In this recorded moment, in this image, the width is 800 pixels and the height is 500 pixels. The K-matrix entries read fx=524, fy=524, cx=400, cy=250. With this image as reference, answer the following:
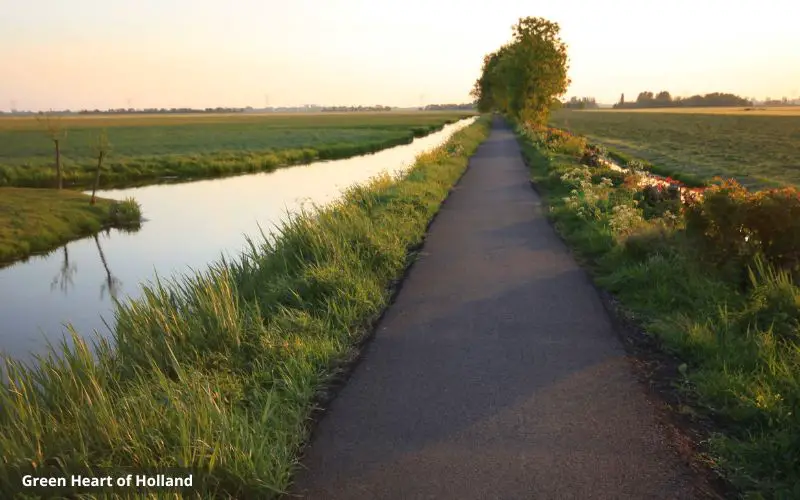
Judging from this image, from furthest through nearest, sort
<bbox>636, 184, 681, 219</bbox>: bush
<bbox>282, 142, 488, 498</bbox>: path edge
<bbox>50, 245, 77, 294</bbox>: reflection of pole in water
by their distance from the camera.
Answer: <bbox>50, 245, 77, 294</bbox>: reflection of pole in water → <bbox>636, 184, 681, 219</bbox>: bush → <bbox>282, 142, 488, 498</bbox>: path edge

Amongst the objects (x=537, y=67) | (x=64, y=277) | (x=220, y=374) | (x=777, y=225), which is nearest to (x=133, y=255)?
(x=64, y=277)

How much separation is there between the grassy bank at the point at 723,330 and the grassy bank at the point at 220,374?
322 cm

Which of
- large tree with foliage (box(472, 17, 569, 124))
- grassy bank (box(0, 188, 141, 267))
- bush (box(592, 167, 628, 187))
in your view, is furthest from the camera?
large tree with foliage (box(472, 17, 569, 124))

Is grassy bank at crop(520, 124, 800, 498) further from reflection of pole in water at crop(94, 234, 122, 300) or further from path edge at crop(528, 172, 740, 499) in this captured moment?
reflection of pole in water at crop(94, 234, 122, 300)

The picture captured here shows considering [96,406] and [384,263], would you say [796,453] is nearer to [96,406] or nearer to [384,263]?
[96,406]

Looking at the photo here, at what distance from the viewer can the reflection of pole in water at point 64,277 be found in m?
13.1

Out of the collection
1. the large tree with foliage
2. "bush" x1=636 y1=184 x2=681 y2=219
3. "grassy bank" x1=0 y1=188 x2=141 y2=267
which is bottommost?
"grassy bank" x1=0 y1=188 x2=141 y2=267

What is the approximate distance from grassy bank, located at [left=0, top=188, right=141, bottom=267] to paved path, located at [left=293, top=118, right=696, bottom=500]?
1469 cm

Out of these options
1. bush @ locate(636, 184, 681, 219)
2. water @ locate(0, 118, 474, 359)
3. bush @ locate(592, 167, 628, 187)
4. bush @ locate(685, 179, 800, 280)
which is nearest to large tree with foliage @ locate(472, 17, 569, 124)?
water @ locate(0, 118, 474, 359)

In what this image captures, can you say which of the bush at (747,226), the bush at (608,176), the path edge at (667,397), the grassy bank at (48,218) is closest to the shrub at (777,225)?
the bush at (747,226)

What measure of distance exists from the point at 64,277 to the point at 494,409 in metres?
13.7

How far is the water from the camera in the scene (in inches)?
422

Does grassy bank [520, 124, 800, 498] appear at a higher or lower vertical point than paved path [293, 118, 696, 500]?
higher

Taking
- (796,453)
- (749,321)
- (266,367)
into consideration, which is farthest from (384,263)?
(796,453)
